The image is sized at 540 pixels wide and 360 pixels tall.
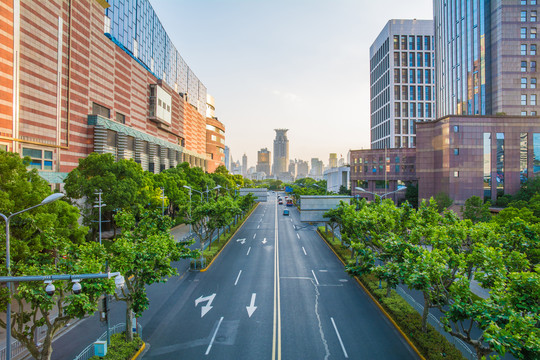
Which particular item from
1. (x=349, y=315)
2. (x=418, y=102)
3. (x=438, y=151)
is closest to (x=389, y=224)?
(x=349, y=315)

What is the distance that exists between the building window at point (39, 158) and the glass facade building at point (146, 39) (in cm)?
3100

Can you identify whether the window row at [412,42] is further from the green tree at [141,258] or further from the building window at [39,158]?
the green tree at [141,258]

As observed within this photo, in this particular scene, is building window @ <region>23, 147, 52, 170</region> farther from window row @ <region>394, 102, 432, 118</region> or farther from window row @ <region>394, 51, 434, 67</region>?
window row @ <region>394, 51, 434, 67</region>

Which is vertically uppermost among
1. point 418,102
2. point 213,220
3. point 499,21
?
point 499,21

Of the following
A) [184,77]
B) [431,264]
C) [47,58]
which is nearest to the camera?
[431,264]

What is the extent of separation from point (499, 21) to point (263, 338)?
7312cm

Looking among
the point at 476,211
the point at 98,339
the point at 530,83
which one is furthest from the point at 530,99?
the point at 98,339

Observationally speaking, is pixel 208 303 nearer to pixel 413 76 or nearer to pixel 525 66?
pixel 525 66

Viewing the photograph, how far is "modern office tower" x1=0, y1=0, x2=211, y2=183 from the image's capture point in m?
35.4

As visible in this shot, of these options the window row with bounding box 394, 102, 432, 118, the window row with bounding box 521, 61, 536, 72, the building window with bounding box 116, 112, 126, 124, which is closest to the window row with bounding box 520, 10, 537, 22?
the window row with bounding box 521, 61, 536, 72

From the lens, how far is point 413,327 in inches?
662

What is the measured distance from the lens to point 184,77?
117750mm

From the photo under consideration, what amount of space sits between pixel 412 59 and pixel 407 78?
6.16 meters

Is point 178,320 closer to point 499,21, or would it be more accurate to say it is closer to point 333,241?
point 333,241
